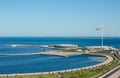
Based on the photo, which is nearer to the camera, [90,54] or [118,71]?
[118,71]

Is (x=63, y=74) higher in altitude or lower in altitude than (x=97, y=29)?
lower

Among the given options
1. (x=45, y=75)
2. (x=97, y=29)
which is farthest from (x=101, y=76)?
(x=97, y=29)

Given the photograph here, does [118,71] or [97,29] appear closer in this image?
[118,71]

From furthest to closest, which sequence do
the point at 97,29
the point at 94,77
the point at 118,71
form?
1. the point at 97,29
2. the point at 118,71
3. the point at 94,77

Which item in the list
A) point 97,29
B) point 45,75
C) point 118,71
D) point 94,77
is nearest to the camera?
point 94,77

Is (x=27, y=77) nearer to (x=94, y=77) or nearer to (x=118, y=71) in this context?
(x=94, y=77)

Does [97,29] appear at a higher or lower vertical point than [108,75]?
higher

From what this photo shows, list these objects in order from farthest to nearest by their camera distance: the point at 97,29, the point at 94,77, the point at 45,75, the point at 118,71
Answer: the point at 97,29
the point at 118,71
the point at 45,75
the point at 94,77

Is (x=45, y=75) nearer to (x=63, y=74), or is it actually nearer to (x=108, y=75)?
(x=63, y=74)

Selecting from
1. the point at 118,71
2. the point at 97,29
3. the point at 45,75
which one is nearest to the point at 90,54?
the point at 97,29
